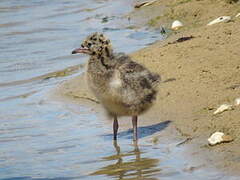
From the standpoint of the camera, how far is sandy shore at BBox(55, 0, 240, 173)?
751 centimetres

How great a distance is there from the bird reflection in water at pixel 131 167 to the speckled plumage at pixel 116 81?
77 centimetres

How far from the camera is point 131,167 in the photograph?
7.08m

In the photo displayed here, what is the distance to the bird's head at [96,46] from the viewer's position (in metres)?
8.38

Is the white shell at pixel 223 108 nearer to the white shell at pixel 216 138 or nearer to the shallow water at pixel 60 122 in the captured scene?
the shallow water at pixel 60 122

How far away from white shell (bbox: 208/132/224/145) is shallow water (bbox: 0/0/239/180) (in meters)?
0.32

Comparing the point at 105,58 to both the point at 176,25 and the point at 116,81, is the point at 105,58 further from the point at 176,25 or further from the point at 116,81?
the point at 176,25

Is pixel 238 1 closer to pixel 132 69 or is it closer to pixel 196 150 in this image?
pixel 132 69

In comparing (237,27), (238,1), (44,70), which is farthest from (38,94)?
(238,1)

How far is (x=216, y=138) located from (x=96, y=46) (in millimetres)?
1945

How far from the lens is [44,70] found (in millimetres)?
12398

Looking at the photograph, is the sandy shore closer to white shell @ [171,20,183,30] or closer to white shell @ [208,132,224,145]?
white shell @ [208,132,224,145]

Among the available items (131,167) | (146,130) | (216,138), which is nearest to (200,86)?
(146,130)

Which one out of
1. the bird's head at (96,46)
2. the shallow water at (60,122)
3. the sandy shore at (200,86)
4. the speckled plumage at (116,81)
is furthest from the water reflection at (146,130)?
the bird's head at (96,46)

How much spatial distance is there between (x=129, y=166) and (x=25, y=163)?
113 centimetres
